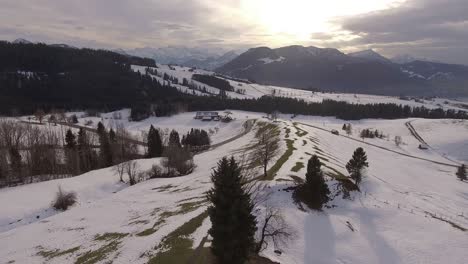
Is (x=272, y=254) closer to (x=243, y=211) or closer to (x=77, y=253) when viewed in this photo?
(x=243, y=211)

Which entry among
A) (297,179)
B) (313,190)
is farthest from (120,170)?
(313,190)

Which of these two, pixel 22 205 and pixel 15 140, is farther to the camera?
pixel 15 140

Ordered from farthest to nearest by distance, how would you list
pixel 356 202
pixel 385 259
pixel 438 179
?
1. pixel 438 179
2. pixel 356 202
3. pixel 385 259

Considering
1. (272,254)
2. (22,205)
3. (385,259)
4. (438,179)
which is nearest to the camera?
(272,254)

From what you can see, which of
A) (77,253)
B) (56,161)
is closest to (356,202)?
(77,253)

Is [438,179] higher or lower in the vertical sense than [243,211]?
lower

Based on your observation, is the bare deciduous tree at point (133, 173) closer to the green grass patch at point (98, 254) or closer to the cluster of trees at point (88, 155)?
the cluster of trees at point (88, 155)

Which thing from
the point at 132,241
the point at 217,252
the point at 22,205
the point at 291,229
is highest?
the point at 217,252
